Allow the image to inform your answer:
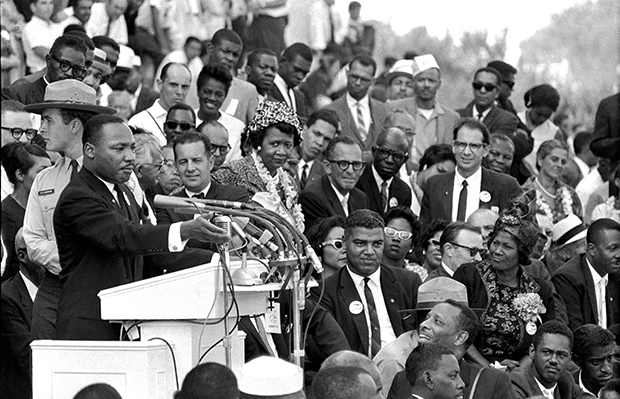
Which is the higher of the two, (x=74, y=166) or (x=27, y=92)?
(x=27, y=92)

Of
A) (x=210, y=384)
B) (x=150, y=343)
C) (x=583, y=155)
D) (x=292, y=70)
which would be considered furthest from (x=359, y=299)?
(x=583, y=155)

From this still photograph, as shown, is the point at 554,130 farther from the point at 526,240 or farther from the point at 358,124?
the point at 526,240

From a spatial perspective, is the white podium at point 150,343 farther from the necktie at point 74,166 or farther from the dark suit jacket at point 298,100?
the dark suit jacket at point 298,100

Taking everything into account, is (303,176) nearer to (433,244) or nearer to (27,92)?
(433,244)

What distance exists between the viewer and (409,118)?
11.8 metres

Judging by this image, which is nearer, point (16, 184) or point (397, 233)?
point (16, 184)

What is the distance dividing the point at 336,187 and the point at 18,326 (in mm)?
2981

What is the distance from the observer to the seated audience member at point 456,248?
9297 millimetres

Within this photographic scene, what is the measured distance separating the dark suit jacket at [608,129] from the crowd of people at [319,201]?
19mm

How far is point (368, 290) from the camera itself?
860 centimetres

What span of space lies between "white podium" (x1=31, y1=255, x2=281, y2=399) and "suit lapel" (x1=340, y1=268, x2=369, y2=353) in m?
2.62

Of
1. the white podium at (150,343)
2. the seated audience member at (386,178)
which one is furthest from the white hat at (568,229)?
the white podium at (150,343)

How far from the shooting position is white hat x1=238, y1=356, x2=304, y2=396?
209 inches

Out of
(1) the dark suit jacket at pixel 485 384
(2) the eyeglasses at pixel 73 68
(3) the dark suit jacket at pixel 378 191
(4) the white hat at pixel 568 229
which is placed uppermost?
(2) the eyeglasses at pixel 73 68
